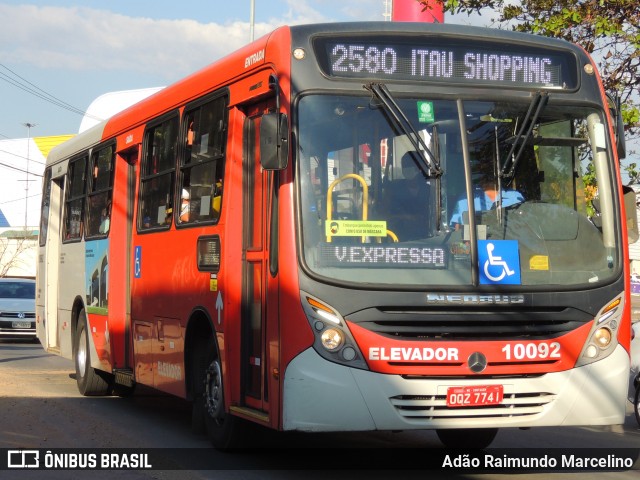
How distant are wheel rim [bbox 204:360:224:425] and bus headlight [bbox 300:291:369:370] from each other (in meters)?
1.82

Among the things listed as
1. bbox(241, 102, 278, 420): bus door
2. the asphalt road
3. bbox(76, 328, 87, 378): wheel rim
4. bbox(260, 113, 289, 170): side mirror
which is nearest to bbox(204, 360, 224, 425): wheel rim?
the asphalt road

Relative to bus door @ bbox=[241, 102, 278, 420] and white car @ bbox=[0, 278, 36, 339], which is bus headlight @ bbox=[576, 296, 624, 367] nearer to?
bus door @ bbox=[241, 102, 278, 420]

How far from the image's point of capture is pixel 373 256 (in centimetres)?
798

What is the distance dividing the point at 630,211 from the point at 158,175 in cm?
473

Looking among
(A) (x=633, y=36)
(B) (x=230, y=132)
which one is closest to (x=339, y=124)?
(B) (x=230, y=132)

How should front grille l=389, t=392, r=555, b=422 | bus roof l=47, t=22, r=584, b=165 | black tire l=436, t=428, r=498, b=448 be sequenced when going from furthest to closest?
black tire l=436, t=428, r=498, b=448 → bus roof l=47, t=22, r=584, b=165 → front grille l=389, t=392, r=555, b=422

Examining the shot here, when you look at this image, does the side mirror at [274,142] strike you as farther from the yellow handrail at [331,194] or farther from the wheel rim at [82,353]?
the wheel rim at [82,353]

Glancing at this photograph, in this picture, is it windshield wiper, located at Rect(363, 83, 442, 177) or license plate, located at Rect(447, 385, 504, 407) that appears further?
windshield wiper, located at Rect(363, 83, 442, 177)

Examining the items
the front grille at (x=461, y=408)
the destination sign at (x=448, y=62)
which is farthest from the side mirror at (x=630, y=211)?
the front grille at (x=461, y=408)

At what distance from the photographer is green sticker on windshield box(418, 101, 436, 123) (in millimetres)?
8289

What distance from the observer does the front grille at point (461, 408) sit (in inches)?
310

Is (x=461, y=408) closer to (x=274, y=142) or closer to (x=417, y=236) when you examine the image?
(x=417, y=236)

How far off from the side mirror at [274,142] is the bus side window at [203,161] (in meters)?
1.54

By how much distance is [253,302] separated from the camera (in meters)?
8.82
